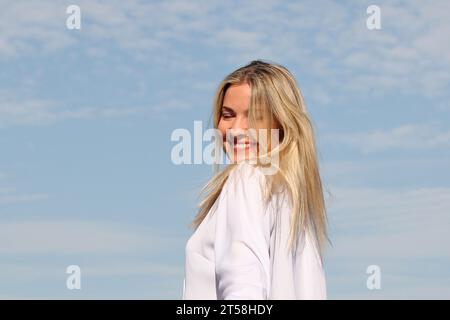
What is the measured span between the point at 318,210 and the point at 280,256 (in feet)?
1.65

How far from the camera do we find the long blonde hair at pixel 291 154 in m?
4.75

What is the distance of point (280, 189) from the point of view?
15.4 ft

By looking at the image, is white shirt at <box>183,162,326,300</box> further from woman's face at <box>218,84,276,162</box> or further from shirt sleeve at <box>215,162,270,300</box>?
woman's face at <box>218,84,276,162</box>

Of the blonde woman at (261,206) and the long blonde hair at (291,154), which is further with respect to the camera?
the long blonde hair at (291,154)

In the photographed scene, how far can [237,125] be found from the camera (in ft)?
16.4

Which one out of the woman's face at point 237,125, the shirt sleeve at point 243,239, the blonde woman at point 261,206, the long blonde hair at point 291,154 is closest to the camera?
the shirt sleeve at point 243,239

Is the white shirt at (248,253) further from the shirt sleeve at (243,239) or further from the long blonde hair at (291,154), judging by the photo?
the long blonde hair at (291,154)

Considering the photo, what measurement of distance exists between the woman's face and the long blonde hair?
6 cm

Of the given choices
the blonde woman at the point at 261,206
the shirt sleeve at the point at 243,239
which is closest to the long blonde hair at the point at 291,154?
the blonde woman at the point at 261,206

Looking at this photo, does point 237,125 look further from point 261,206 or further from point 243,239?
point 243,239

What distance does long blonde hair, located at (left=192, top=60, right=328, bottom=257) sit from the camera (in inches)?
187
